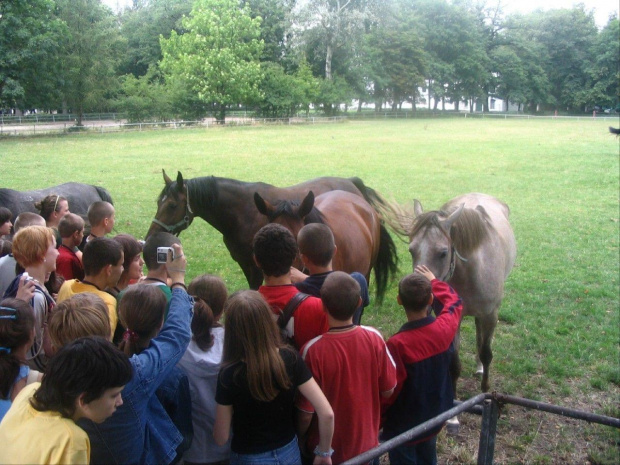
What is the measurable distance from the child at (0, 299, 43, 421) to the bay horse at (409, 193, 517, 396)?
8.61ft

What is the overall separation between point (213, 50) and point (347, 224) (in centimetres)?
1299

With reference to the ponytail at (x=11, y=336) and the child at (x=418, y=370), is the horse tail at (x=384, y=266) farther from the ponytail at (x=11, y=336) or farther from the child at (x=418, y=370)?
the ponytail at (x=11, y=336)

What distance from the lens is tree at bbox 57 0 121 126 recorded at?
9375 millimetres

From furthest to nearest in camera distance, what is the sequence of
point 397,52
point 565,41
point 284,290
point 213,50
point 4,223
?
point 565,41 < point 397,52 < point 213,50 < point 4,223 < point 284,290

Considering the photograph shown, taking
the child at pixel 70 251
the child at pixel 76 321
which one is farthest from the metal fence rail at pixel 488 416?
the child at pixel 70 251

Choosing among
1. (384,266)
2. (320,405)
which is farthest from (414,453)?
(384,266)

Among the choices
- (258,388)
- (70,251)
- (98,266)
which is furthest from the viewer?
(70,251)

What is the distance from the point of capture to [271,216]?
4230 mm

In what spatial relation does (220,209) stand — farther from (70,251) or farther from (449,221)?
(449,221)

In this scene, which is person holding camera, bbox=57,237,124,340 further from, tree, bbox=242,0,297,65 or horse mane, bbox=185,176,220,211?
tree, bbox=242,0,297,65

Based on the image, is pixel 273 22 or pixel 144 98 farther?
pixel 144 98

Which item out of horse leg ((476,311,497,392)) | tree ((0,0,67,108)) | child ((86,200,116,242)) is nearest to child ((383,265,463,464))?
horse leg ((476,311,497,392))

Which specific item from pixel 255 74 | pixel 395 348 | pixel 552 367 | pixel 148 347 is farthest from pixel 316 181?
pixel 255 74

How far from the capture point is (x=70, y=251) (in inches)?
146
